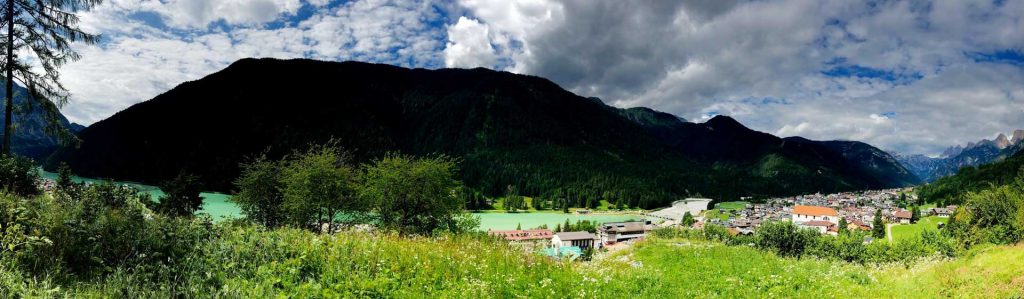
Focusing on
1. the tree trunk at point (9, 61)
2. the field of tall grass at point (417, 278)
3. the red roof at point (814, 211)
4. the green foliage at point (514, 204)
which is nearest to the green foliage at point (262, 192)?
the tree trunk at point (9, 61)

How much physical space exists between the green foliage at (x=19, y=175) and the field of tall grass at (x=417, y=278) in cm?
879

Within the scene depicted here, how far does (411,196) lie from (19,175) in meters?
14.3

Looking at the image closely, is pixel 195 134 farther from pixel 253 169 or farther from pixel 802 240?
pixel 802 240

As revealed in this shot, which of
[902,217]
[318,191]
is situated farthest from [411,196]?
[902,217]

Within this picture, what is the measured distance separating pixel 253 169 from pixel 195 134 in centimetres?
20682

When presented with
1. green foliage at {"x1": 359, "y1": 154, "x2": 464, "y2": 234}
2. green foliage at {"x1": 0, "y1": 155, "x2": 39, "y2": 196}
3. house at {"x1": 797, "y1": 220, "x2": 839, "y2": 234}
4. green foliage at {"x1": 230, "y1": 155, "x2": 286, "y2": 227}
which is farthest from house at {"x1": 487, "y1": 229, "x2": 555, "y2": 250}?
house at {"x1": 797, "y1": 220, "x2": 839, "y2": 234}

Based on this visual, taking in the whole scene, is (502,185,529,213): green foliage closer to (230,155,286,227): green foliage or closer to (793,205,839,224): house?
(793,205,839,224): house

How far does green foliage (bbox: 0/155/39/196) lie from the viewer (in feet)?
39.4

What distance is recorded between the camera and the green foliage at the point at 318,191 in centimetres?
2553

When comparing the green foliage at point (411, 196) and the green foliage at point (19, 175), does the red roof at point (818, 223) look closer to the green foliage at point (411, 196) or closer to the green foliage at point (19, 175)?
the green foliage at point (411, 196)

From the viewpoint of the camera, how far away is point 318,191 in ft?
85.7

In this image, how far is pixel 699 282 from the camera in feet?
34.8

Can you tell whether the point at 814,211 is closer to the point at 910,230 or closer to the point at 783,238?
the point at 910,230

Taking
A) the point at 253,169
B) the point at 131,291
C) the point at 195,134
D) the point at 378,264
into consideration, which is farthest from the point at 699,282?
the point at 195,134
